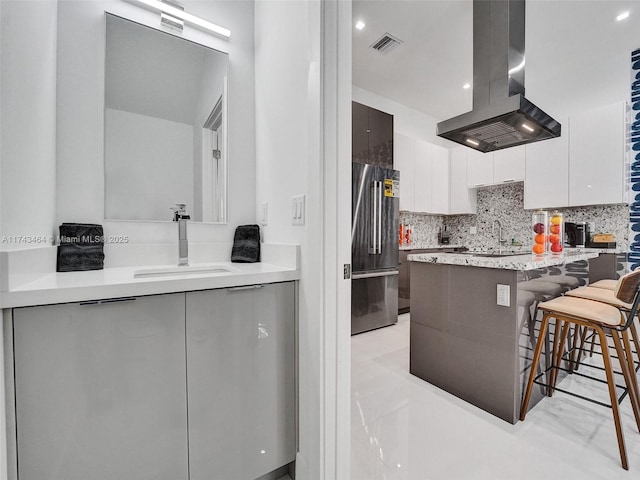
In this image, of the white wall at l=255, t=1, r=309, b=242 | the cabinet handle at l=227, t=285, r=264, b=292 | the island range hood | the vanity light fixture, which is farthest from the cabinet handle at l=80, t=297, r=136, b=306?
the island range hood

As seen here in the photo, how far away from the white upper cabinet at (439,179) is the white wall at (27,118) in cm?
433

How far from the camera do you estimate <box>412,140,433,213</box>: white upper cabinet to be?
4.23m

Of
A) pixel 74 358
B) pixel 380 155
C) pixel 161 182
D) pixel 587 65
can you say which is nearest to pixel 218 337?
pixel 74 358

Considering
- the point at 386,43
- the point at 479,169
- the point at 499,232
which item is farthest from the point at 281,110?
the point at 499,232

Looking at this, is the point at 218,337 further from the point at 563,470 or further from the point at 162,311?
the point at 563,470

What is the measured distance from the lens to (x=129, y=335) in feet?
3.19

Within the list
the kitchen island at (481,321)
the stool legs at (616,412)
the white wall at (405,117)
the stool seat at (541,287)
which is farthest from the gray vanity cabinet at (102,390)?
the white wall at (405,117)

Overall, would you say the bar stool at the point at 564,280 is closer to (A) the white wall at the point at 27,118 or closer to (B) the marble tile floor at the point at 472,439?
(B) the marble tile floor at the point at 472,439

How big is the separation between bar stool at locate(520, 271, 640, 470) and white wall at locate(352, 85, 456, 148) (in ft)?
10.6

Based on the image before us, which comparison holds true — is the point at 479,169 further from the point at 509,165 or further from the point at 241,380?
the point at 241,380

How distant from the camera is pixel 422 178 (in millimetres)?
4316

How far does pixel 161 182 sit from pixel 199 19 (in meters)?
0.96

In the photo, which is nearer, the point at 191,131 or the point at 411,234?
the point at 191,131

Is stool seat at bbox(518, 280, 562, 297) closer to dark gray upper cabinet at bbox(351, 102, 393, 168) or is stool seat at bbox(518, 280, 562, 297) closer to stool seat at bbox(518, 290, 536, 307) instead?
stool seat at bbox(518, 290, 536, 307)
